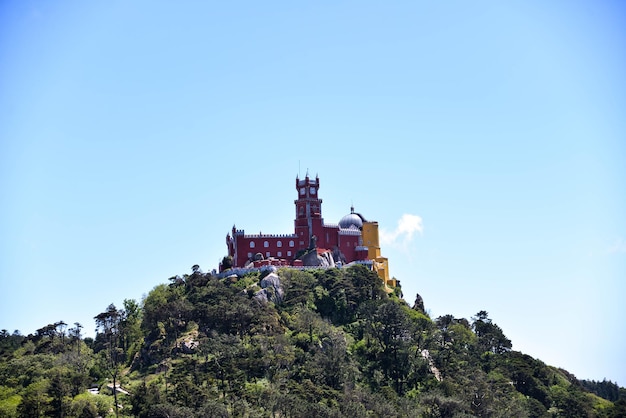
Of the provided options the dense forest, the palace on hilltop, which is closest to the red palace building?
the palace on hilltop

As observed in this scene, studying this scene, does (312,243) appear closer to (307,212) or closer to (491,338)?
(307,212)

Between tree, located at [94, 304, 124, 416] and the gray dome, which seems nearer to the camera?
tree, located at [94, 304, 124, 416]

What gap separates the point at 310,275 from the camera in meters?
102

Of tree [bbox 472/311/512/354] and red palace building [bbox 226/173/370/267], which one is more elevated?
red palace building [bbox 226/173/370/267]

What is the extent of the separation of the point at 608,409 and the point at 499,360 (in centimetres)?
1349

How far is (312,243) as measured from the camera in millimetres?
107375

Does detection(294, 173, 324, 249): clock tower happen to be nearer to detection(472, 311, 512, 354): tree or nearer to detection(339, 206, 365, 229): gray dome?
detection(339, 206, 365, 229): gray dome

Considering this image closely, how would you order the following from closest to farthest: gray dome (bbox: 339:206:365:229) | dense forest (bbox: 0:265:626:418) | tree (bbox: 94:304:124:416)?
dense forest (bbox: 0:265:626:418) → tree (bbox: 94:304:124:416) → gray dome (bbox: 339:206:365:229)

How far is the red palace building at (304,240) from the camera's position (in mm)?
106625

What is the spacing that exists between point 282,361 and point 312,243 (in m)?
29.9

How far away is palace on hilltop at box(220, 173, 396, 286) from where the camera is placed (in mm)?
106438

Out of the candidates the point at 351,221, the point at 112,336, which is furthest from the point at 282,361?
the point at 351,221

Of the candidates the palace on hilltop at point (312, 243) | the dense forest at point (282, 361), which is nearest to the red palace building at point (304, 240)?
the palace on hilltop at point (312, 243)

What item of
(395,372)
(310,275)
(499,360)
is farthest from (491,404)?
(310,275)
